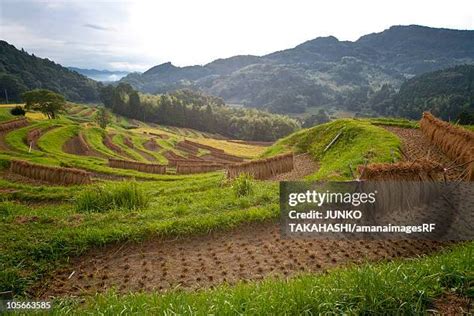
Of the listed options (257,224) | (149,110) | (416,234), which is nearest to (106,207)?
(257,224)

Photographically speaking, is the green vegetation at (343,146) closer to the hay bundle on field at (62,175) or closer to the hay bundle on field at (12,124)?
the hay bundle on field at (62,175)

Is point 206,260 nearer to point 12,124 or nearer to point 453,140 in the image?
point 453,140

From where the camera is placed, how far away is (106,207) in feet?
41.3

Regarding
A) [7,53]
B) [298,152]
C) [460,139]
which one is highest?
[7,53]

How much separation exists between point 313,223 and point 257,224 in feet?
5.74

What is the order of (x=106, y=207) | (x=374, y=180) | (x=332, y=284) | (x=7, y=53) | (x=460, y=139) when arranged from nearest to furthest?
(x=332, y=284), (x=374, y=180), (x=106, y=207), (x=460, y=139), (x=7, y=53)

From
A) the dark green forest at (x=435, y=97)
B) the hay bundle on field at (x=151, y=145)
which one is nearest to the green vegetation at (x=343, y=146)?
the hay bundle on field at (x=151, y=145)

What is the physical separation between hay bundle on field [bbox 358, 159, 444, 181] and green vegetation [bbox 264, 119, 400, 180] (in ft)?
12.1

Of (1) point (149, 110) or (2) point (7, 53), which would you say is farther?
(2) point (7, 53)

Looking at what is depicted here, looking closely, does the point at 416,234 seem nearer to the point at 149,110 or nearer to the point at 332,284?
the point at 332,284

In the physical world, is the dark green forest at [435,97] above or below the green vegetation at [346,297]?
above

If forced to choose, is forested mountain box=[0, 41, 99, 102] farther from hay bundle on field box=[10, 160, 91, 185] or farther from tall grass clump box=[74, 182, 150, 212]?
tall grass clump box=[74, 182, 150, 212]

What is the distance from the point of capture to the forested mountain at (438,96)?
112 metres

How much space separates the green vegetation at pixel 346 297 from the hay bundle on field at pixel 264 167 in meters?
15.3
